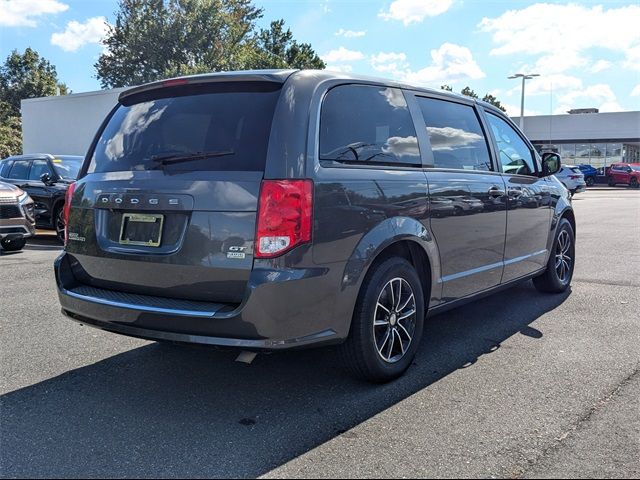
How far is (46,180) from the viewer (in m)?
11.2

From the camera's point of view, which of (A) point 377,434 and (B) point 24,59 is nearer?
(A) point 377,434

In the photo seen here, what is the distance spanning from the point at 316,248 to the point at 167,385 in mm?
1445

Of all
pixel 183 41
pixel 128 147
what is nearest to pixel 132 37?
pixel 183 41

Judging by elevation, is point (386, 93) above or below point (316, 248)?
above

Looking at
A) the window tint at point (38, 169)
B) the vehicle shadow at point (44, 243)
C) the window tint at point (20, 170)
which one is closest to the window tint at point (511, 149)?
the vehicle shadow at point (44, 243)

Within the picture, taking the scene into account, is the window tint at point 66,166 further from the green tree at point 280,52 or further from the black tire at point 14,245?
the green tree at point 280,52

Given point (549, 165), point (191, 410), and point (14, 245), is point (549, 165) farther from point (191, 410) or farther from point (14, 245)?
point (14, 245)

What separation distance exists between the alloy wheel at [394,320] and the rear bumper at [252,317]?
0.39 metres

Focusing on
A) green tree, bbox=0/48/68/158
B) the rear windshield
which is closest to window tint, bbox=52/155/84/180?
the rear windshield

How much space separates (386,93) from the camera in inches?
156

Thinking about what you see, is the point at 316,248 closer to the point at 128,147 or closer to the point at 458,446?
the point at 458,446

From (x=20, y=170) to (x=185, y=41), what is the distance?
35634 mm

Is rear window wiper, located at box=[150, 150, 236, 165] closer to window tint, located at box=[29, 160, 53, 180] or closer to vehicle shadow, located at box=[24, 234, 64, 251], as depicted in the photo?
vehicle shadow, located at box=[24, 234, 64, 251]

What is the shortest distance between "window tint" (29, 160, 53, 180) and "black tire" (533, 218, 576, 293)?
31.9 ft
